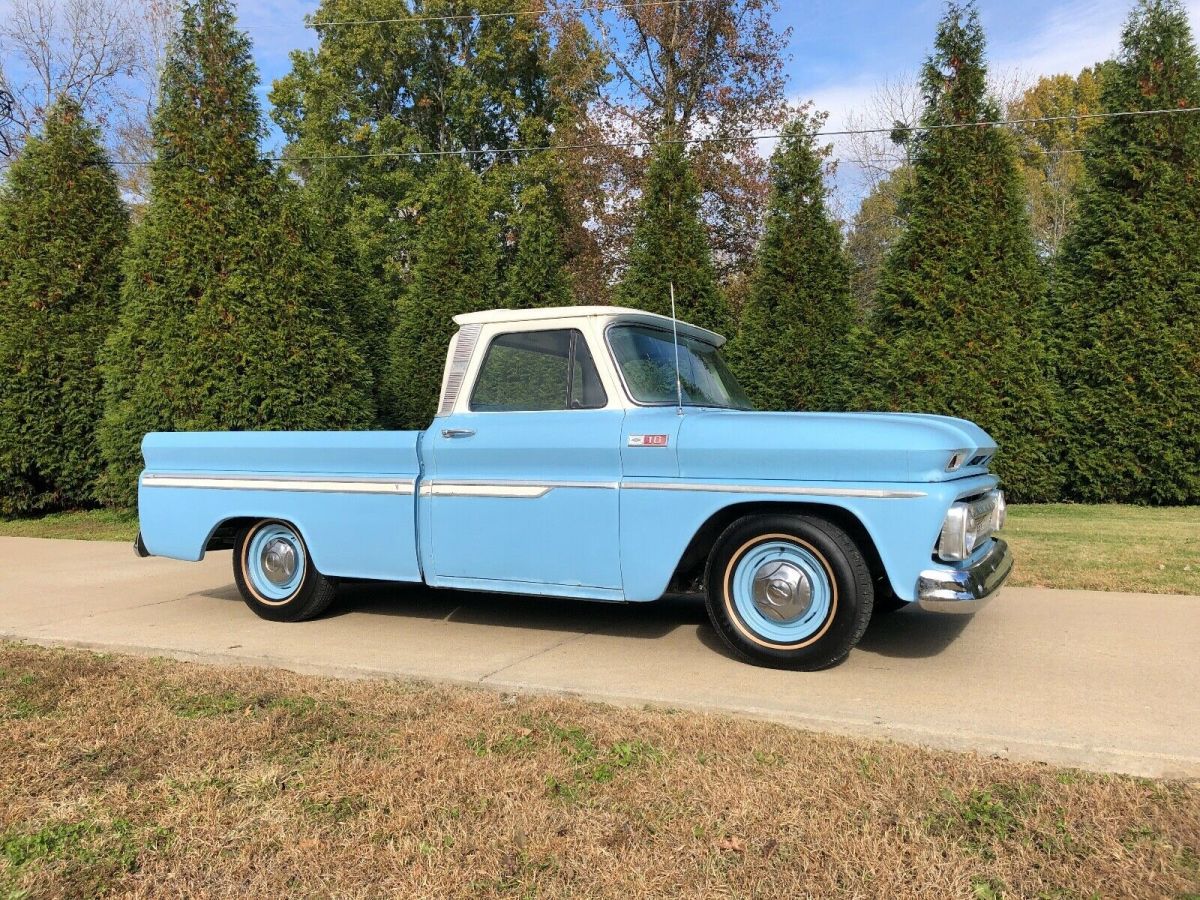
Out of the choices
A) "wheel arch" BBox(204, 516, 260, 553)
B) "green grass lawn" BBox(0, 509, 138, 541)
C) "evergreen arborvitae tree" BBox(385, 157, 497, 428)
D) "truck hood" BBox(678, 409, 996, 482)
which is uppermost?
"evergreen arborvitae tree" BBox(385, 157, 497, 428)

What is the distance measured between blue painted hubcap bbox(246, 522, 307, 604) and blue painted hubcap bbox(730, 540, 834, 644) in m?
3.01

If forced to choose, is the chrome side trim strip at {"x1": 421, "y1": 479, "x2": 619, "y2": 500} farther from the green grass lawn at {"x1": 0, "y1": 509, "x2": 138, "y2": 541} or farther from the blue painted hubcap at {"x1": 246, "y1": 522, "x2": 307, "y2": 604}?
the green grass lawn at {"x1": 0, "y1": 509, "x2": 138, "y2": 541}

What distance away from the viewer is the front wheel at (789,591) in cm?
432

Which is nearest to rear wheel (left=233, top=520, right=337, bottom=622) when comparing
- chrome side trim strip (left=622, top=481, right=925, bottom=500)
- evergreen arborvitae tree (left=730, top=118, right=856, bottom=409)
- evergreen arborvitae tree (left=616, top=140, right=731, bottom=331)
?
chrome side trim strip (left=622, top=481, right=925, bottom=500)

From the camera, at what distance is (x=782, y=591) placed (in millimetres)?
4492

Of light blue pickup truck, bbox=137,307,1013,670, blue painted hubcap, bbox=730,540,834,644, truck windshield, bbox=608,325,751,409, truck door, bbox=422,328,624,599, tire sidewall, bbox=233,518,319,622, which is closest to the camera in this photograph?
light blue pickup truck, bbox=137,307,1013,670

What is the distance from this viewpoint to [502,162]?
28.8 metres

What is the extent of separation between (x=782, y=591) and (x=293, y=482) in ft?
10.6

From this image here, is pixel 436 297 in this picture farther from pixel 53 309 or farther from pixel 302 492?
pixel 302 492

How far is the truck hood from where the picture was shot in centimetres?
416

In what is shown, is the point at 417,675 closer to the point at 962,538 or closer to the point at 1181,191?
the point at 962,538

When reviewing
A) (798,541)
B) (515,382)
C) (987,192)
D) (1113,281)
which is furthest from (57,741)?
(1113,281)

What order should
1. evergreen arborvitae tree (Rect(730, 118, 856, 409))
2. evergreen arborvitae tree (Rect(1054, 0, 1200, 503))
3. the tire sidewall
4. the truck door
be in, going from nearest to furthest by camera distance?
the truck door → the tire sidewall → evergreen arborvitae tree (Rect(1054, 0, 1200, 503)) → evergreen arborvitae tree (Rect(730, 118, 856, 409))

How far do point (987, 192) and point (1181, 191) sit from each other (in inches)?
97.8
